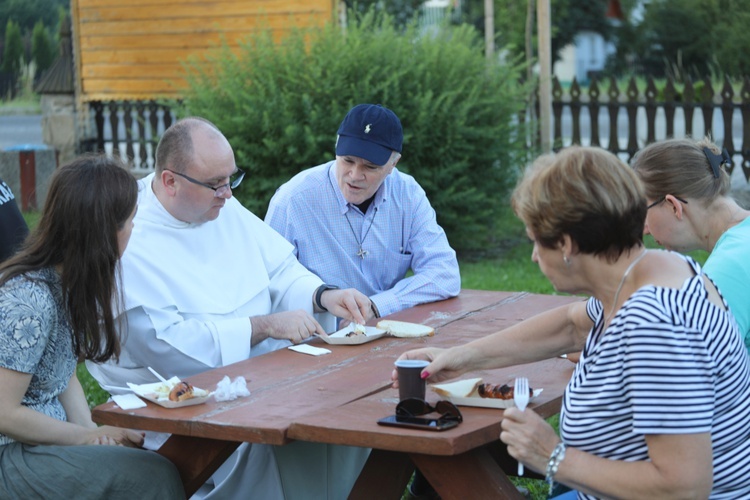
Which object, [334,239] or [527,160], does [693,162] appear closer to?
[334,239]

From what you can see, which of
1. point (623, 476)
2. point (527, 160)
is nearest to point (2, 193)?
point (623, 476)

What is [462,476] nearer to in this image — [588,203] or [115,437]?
[588,203]

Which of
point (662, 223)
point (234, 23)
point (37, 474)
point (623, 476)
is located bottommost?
point (37, 474)

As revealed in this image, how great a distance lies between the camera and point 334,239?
187 inches

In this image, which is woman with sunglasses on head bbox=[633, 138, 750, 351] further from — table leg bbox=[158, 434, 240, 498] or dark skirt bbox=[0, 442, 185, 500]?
dark skirt bbox=[0, 442, 185, 500]

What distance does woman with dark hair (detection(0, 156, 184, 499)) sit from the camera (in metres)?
2.92

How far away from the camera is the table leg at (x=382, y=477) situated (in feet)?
10.4

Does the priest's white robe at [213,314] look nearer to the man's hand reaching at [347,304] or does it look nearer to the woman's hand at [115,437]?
the man's hand reaching at [347,304]

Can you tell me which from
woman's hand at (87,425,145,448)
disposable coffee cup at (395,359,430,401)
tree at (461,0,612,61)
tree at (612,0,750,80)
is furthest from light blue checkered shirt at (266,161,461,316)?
tree at (612,0,750,80)

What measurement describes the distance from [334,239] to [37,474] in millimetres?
2098

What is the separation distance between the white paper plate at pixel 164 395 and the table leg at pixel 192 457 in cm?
18

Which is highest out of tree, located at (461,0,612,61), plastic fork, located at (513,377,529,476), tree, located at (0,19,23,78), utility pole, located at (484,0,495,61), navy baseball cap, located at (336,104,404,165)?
tree, located at (461,0,612,61)

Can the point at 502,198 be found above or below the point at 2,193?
below

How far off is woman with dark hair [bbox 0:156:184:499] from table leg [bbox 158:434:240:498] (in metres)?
0.05
